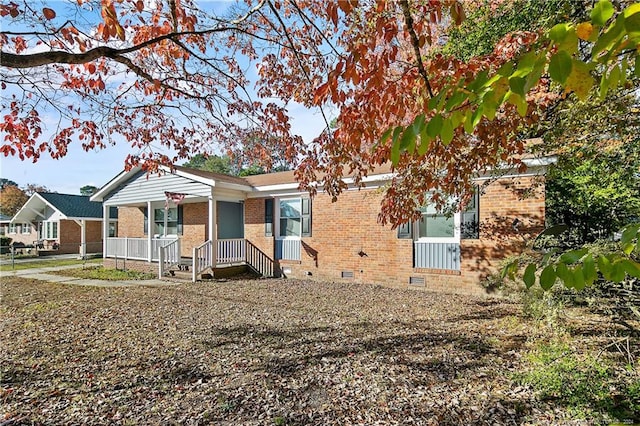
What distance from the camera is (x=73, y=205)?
91.5 ft

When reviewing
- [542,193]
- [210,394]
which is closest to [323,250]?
[542,193]

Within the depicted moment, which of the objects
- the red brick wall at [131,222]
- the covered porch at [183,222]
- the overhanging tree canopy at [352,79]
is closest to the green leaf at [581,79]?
the overhanging tree canopy at [352,79]

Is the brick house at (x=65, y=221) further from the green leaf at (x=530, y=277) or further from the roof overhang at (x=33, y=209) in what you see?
the green leaf at (x=530, y=277)

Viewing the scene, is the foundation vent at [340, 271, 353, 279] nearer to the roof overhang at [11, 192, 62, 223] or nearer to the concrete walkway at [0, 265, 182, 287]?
the concrete walkway at [0, 265, 182, 287]

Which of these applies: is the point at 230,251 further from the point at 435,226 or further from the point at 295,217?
the point at 435,226

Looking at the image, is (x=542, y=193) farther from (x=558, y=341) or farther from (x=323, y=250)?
(x=323, y=250)

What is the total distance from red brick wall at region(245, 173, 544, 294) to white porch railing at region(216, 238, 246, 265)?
0.56 metres

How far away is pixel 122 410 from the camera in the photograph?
3.62m

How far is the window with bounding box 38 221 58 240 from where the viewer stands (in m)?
28.0

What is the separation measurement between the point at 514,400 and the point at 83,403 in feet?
14.9

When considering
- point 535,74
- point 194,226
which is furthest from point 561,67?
point 194,226

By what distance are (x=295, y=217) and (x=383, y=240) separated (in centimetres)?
371

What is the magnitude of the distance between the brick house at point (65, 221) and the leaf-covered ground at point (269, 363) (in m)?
21.2

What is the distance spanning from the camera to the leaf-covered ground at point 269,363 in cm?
351
